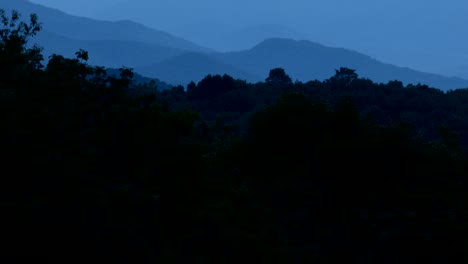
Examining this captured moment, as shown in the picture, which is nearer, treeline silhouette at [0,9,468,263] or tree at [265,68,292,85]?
treeline silhouette at [0,9,468,263]

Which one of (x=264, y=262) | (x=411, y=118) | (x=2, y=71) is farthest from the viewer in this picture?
(x=411, y=118)

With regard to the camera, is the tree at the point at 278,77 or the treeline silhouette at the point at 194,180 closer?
the treeline silhouette at the point at 194,180

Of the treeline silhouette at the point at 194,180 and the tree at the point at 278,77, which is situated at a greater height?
the tree at the point at 278,77

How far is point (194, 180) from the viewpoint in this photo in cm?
1194

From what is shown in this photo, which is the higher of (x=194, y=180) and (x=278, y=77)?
(x=278, y=77)

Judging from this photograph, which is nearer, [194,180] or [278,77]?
[194,180]

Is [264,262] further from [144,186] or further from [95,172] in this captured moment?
[95,172]

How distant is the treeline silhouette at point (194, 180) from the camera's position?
27.1 ft

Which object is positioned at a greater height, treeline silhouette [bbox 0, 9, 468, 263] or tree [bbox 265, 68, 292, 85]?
tree [bbox 265, 68, 292, 85]

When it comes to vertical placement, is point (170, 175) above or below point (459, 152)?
below

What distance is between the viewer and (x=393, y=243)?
15.2 meters

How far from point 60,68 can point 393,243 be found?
8.56m

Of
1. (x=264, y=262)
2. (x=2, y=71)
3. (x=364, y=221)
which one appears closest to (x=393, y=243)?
(x=364, y=221)

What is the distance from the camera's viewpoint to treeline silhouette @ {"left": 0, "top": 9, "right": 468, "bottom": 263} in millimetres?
8273
